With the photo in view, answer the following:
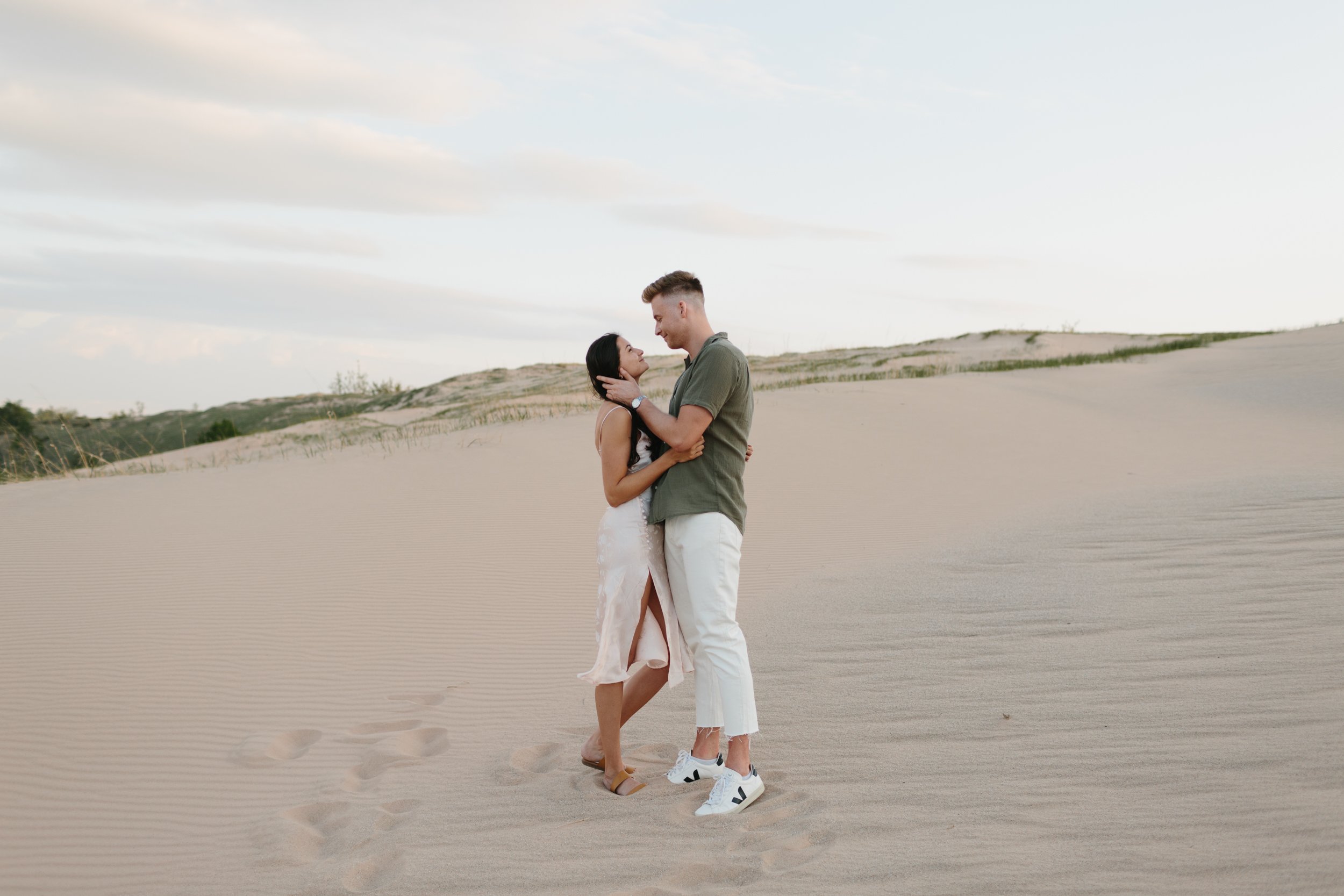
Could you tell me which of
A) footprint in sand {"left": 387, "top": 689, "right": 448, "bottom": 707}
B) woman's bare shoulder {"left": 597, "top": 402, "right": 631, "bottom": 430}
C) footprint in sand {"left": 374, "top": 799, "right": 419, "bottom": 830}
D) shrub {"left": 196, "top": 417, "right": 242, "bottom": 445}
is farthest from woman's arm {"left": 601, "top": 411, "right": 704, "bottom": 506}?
shrub {"left": 196, "top": 417, "right": 242, "bottom": 445}

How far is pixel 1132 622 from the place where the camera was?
599 centimetres

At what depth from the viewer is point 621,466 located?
13.9 feet

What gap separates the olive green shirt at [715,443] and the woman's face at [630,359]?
8.2 inches

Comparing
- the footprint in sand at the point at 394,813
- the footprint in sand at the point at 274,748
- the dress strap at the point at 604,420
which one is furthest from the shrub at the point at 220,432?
the dress strap at the point at 604,420

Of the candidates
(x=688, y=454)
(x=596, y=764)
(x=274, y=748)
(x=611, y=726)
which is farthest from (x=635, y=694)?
(x=274, y=748)

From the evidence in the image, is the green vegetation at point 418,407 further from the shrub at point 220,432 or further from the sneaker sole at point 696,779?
the sneaker sole at point 696,779

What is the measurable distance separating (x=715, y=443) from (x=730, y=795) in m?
1.50

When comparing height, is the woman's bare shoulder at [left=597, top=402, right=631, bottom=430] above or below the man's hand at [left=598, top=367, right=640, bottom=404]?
below

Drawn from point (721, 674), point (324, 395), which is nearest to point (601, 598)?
point (721, 674)

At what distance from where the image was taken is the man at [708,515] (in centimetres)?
404

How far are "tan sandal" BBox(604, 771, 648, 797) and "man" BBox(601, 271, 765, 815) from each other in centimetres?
18

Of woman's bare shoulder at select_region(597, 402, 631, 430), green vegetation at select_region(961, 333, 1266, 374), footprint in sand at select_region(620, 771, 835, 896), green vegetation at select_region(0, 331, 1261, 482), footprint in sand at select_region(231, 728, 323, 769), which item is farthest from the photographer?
green vegetation at select_region(961, 333, 1266, 374)

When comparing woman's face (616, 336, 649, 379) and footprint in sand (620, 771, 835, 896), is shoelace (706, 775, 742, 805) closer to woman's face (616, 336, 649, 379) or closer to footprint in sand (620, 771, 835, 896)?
footprint in sand (620, 771, 835, 896)

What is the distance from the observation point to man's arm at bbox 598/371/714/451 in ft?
13.2
